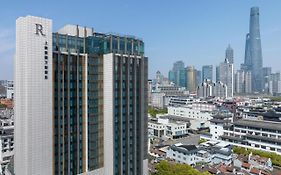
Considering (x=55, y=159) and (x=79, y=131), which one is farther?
(x=79, y=131)

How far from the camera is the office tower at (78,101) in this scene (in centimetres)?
1962

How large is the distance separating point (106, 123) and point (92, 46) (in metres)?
6.58

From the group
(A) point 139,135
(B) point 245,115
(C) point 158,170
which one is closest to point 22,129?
(A) point 139,135

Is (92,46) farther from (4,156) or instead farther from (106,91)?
(4,156)

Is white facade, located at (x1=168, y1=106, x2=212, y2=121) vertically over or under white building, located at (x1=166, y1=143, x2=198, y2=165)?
over

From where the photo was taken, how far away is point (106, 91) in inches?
954

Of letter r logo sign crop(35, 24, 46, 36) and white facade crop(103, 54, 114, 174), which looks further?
white facade crop(103, 54, 114, 174)

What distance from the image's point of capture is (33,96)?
19609 millimetres

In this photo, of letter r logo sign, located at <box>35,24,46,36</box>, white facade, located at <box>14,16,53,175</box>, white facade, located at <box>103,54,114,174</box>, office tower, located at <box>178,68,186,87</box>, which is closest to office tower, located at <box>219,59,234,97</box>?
office tower, located at <box>178,68,186,87</box>

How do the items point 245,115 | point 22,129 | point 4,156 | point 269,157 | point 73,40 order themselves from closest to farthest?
point 22,129, point 73,40, point 4,156, point 269,157, point 245,115

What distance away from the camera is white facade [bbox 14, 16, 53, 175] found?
19.4 meters

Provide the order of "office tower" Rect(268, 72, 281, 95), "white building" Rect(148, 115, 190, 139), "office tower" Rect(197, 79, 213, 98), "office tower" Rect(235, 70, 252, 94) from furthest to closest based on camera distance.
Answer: "office tower" Rect(268, 72, 281, 95)
"office tower" Rect(235, 70, 252, 94)
"office tower" Rect(197, 79, 213, 98)
"white building" Rect(148, 115, 190, 139)

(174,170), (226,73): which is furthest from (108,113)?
(226,73)

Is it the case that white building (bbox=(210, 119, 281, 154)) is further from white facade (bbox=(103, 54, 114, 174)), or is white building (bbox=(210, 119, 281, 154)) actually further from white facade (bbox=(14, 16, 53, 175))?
white facade (bbox=(14, 16, 53, 175))
